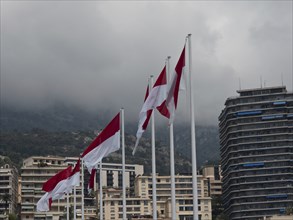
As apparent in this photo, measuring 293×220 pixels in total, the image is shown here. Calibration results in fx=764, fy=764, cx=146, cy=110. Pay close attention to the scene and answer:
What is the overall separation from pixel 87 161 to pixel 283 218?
4868cm

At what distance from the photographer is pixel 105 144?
53.8 m

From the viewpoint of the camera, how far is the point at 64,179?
6925 centimetres

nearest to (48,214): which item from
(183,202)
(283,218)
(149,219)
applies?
(183,202)

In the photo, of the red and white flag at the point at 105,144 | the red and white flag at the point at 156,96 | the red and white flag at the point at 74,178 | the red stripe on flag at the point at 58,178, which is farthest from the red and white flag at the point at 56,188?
the red and white flag at the point at 156,96

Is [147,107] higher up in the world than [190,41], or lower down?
lower down

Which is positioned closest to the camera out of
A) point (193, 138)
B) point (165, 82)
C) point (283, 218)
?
point (193, 138)

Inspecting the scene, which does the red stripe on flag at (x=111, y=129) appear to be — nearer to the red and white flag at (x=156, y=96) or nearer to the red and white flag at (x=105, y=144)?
the red and white flag at (x=105, y=144)

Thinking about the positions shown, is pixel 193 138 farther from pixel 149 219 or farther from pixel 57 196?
pixel 149 219

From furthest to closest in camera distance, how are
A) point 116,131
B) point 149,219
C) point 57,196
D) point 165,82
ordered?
point 149,219, point 57,196, point 116,131, point 165,82

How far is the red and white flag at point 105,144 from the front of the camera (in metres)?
52.8

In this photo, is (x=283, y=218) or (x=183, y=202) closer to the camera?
(x=283, y=218)

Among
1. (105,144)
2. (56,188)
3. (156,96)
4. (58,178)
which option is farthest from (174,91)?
(58,178)

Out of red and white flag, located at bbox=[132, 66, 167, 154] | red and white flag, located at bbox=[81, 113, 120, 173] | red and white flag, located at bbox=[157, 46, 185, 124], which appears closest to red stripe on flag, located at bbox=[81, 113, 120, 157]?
red and white flag, located at bbox=[81, 113, 120, 173]

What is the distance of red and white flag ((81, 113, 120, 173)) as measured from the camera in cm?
5278
